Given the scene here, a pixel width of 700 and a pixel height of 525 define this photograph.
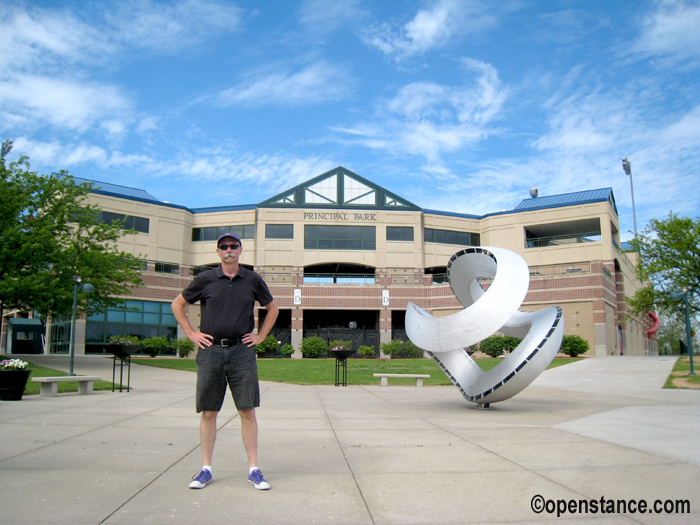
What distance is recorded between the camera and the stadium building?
4434cm

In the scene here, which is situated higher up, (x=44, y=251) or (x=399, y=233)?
(x=399, y=233)

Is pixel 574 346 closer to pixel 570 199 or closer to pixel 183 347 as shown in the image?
pixel 570 199

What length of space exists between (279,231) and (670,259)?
29854mm

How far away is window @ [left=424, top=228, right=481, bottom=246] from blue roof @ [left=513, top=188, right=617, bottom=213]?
15.8 ft

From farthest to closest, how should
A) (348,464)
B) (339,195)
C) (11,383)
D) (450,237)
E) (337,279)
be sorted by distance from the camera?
1. (450,237)
2. (339,195)
3. (337,279)
4. (11,383)
5. (348,464)

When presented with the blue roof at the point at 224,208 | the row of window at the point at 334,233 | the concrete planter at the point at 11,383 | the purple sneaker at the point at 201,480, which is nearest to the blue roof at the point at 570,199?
the row of window at the point at 334,233

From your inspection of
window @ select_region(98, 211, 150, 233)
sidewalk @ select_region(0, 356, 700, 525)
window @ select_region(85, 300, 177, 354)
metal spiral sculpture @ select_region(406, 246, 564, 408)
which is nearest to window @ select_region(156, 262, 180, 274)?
window @ select_region(85, 300, 177, 354)

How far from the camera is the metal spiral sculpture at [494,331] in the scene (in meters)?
9.95

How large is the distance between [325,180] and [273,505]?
44.7 meters

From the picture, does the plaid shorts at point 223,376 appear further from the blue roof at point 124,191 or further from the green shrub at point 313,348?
the blue roof at point 124,191

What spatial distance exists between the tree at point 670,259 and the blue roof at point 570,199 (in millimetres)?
9545

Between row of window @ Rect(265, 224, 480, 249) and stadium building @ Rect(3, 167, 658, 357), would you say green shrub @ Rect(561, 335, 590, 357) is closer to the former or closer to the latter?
stadium building @ Rect(3, 167, 658, 357)

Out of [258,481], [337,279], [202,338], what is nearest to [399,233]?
[337,279]

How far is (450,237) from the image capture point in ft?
163
